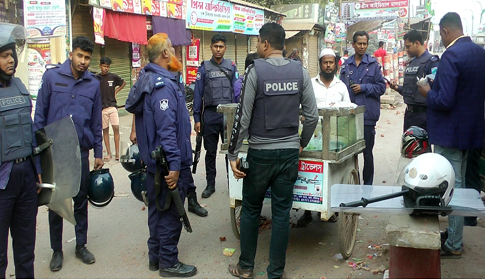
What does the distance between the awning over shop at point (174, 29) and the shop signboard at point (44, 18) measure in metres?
4.20

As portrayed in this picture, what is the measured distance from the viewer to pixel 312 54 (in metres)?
29.1

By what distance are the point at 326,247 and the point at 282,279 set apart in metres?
0.92

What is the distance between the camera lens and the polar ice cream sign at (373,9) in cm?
3616

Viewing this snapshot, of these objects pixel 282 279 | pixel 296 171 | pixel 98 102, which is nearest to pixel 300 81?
pixel 296 171

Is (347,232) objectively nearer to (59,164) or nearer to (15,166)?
(59,164)

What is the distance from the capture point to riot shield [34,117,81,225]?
358 centimetres

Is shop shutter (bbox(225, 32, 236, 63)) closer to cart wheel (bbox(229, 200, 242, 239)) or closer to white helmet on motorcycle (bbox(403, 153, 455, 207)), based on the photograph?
cart wheel (bbox(229, 200, 242, 239))

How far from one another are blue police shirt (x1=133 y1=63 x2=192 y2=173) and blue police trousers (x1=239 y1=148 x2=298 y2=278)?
59 centimetres

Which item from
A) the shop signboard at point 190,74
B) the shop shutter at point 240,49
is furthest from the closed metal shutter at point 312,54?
the shop signboard at point 190,74

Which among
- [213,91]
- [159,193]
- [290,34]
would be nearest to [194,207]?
[213,91]

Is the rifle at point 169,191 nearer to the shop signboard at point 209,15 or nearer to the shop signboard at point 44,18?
the shop signboard at point 44,18

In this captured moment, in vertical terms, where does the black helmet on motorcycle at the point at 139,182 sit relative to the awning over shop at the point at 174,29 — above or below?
below

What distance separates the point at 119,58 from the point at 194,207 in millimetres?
7677

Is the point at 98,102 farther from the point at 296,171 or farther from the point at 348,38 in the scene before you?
the point at 348,38
